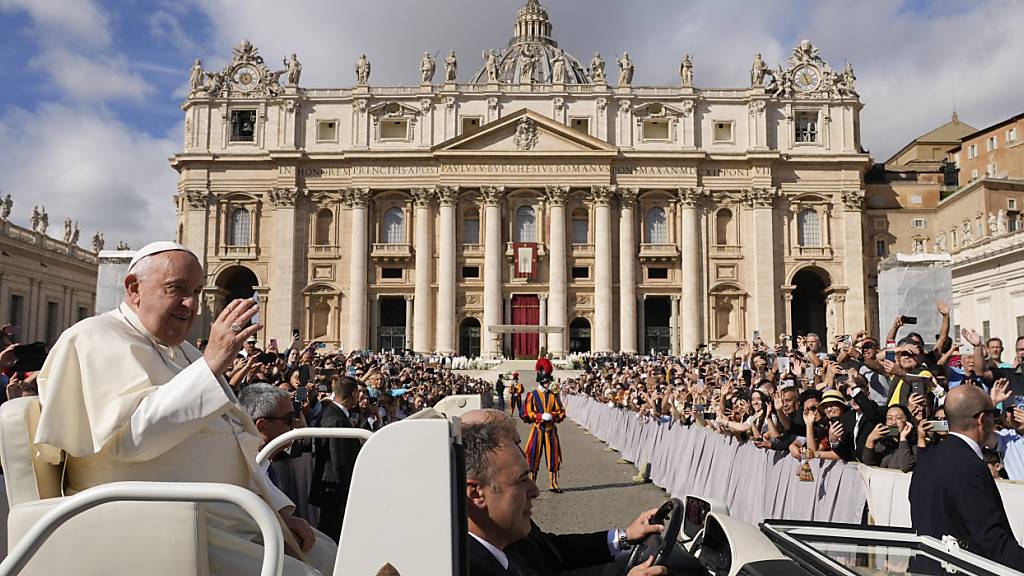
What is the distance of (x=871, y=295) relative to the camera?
163 feet

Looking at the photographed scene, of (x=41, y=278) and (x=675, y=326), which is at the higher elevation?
(x=41, y=278)

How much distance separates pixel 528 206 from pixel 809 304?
21952 mm

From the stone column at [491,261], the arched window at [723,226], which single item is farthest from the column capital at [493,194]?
the arched window at [723,226]

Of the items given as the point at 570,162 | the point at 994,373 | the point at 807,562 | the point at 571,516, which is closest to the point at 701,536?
the point at 807,562

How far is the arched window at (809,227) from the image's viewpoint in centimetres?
4947

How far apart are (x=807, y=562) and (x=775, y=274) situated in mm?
48614

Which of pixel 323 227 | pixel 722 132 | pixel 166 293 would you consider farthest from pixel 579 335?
pixel 166 293

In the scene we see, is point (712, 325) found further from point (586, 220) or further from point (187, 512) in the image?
point (187, 512)

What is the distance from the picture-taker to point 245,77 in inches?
2024

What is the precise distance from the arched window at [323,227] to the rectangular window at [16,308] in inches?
682

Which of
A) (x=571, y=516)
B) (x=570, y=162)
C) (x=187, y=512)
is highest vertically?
(x=570, y=162)

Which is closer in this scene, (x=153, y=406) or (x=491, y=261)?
(x=153, y=406)

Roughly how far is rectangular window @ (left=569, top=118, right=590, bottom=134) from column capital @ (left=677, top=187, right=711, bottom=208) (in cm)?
775

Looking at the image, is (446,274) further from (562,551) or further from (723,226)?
(562,551)
